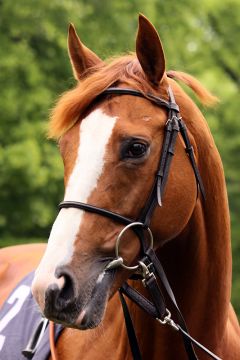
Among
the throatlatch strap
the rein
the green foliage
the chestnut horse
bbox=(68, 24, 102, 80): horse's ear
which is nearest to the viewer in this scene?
the chestnut horse

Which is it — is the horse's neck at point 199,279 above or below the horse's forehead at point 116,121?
below

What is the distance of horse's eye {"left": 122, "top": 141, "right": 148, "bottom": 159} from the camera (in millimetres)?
3172

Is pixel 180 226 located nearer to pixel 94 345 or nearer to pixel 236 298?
pixel 94 345

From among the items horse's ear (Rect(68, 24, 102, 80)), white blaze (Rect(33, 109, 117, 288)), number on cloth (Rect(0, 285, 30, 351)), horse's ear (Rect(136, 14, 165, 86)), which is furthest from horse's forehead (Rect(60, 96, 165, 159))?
number on cloth (Rect(0, 285, 30, 351))

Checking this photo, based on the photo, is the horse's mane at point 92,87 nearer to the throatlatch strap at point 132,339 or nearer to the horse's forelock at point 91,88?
the horse's forelock at point 91,88

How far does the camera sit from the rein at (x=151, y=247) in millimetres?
3156

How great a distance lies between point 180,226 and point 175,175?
22cm

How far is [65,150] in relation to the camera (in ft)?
10.8

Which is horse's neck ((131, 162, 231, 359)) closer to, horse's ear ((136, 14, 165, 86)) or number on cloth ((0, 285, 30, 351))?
horse's ear ((136, 14, 165, 86))

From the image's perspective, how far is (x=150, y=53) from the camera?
339cm

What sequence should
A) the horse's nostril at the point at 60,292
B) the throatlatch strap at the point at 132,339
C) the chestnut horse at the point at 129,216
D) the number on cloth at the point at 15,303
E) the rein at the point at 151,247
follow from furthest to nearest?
the number on cloth at the point at 15,303, the throatlatch strap at the point at 132,339, the rein at the point at 151,247, the chestnut horse at the point at 129,216, the horse's nostril at the point at 60,292

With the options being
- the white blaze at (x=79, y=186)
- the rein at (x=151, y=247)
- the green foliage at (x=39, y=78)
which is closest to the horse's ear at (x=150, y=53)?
the rein at (x=151, y=247)

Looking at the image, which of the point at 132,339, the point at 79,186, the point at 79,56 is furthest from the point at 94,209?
the point at 79,56

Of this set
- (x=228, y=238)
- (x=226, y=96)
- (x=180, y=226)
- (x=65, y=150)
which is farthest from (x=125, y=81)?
(x=226, y=96)
